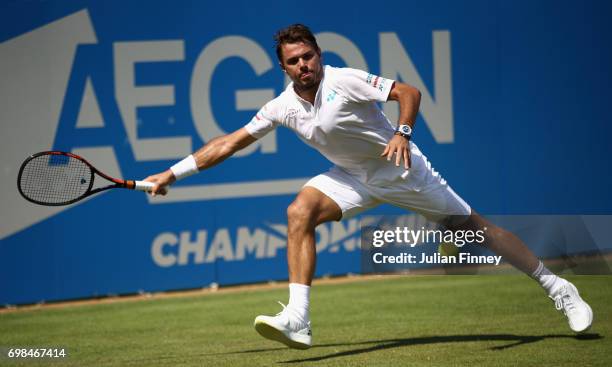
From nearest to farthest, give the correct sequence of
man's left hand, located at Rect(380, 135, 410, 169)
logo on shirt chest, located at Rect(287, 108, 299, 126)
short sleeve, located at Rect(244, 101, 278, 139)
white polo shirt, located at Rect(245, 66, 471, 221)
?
man's left hand, located at Rect(380, 135, 410, 169)
white polo shirt, located at Rect(245, 66, 471, 221)
logo on shirt chest, located at Rect(287, 108, 299, 126)
short sleeve, located at Rect(244, 101, 278, 139)

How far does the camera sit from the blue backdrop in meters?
8.48

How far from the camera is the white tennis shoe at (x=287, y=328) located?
5188 millimetres

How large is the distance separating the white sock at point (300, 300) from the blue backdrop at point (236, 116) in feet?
12.2

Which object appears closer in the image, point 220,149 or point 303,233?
point 303,233

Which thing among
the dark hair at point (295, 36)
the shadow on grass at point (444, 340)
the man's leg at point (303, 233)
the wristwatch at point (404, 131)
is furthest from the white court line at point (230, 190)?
the wristwatch at point (404, 131)

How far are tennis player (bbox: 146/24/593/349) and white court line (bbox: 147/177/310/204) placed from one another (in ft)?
10.2

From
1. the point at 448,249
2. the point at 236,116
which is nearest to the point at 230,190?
the point at 236,116

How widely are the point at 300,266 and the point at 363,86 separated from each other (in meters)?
1.09

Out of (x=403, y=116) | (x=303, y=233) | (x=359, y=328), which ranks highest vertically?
(x=403, y=116)

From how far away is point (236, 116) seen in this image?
9188 mm

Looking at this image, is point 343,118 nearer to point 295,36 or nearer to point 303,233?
point 295,36

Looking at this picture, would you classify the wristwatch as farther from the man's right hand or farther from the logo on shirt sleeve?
the man's right hand

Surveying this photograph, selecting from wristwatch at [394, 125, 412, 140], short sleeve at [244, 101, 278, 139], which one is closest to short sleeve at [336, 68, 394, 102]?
wristwatch at [394, 125, 412, 140]

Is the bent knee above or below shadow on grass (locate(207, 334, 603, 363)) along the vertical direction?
above
